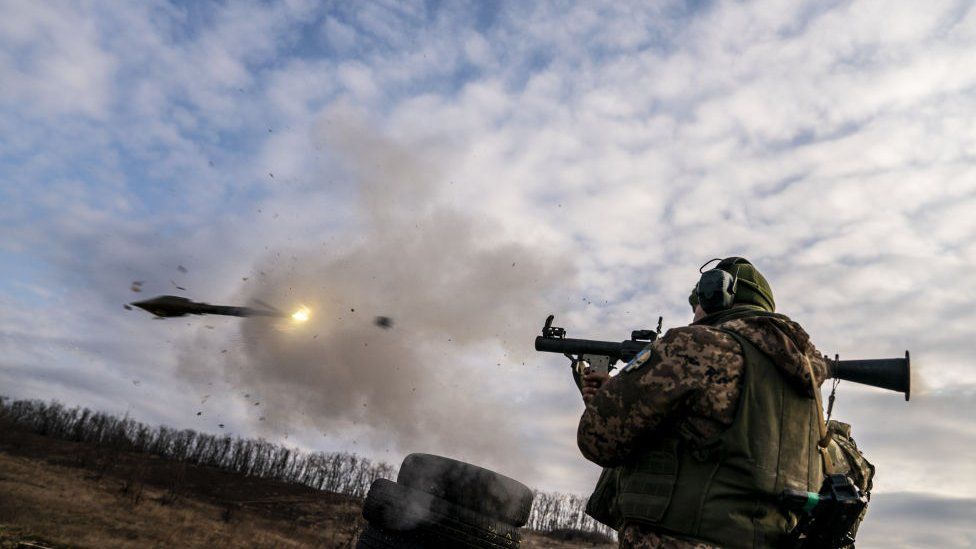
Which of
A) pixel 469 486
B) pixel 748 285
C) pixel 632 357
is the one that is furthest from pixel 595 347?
pixel 748 285

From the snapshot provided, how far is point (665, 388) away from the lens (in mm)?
2904

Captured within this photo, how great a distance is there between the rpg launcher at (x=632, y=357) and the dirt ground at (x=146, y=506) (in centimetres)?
1164

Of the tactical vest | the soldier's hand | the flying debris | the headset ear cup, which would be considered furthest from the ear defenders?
the flying debris

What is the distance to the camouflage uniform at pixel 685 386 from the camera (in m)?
2.89

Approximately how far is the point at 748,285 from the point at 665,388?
1279 mm

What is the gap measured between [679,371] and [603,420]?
494 millimetres

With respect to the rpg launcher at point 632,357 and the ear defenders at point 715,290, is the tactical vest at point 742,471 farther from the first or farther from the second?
the rpg launcher at point 632,357

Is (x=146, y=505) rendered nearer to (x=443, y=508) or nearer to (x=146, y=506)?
(x=146, y=506)

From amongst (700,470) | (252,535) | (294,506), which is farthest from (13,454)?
(700,470)

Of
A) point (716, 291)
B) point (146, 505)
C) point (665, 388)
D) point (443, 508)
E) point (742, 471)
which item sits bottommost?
point (146, 505)

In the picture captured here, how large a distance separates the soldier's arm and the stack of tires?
2586 mm

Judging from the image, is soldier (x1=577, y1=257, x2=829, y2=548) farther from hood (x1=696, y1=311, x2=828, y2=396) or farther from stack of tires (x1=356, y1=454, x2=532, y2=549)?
stack of tires (x1=356, y1=454, x2=532, y2=549)

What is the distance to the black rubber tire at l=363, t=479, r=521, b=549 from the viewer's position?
205 inches

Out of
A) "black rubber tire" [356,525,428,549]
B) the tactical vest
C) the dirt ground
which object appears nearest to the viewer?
the tactical vest
